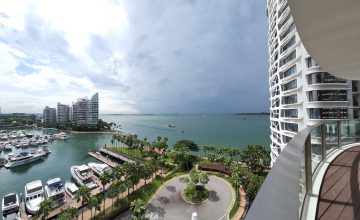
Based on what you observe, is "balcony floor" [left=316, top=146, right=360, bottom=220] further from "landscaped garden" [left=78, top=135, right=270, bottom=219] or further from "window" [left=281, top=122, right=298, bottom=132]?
"window" [left=281, top=122, right=298, bottom=132]

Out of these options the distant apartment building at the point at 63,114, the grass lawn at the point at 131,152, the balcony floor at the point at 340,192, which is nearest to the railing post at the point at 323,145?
the balcony floor at the point at 340,192

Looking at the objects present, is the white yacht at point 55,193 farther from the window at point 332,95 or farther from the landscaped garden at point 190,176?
the window at point 332,95

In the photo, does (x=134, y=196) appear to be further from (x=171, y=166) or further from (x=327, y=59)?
(x=327, y=59)

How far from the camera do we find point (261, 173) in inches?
922

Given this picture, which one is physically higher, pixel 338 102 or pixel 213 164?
pixel 338 102

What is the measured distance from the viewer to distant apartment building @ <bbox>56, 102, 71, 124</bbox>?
82188mm

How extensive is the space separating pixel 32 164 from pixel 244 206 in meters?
34.4

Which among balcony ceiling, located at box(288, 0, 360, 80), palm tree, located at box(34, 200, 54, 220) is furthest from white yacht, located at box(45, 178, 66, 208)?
balcony ceiling, located at box(288, 0, 360, 80)

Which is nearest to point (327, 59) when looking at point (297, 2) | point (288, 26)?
point (297, 2)

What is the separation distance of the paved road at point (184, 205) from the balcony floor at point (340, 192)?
498 inches

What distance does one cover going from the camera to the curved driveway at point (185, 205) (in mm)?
14672

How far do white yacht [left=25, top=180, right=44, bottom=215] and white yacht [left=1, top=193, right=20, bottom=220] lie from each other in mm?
828

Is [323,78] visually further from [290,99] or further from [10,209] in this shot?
[10,209]

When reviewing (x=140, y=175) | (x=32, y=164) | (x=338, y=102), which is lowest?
(x=32, y=164)
